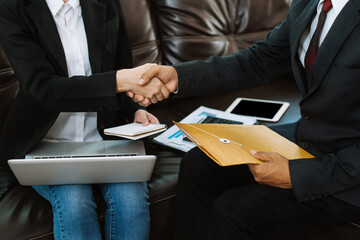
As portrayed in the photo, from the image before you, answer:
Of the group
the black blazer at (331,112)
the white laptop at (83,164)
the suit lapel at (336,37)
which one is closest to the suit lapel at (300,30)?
the black blazer at (331,112)

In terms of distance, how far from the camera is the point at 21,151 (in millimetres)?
1255

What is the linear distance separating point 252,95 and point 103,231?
1.18 meters

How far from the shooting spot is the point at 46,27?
4.06 ft

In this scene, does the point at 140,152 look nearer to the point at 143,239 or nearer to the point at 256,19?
the point at 143,239

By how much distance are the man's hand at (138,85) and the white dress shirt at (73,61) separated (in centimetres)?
16

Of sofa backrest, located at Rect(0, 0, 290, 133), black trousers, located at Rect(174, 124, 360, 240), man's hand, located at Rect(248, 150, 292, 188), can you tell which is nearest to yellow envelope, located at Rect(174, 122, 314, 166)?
man's hand, located at Rect(248, 150, 292, 188)

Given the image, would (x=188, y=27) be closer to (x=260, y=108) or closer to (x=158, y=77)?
(x=260, y=108)

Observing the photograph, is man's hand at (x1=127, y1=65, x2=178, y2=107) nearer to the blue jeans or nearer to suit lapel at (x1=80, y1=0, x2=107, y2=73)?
suit lapel at (x1=80, y1=0, x2=107, y2=73)

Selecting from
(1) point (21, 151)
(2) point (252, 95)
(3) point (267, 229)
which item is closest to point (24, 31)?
(1) point (21, 151)

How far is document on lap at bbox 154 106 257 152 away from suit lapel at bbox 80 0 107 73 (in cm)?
42

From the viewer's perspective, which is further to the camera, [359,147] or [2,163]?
[2,163]

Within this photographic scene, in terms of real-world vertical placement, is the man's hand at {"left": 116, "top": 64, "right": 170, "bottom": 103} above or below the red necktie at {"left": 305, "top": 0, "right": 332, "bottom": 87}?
below

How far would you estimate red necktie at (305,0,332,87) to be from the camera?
1.11 meters

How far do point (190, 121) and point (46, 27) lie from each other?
752 mm
